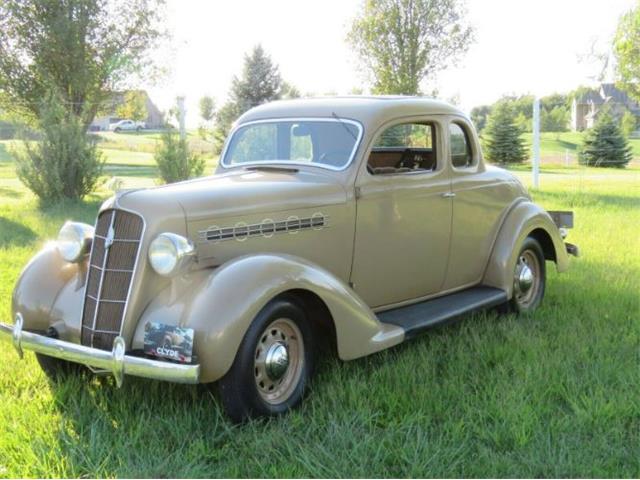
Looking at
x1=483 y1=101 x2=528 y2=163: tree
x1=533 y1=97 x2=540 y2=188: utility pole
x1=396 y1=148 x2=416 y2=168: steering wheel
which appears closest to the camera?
x1=396 y1=148 x2=416 y2=168: steering wheel

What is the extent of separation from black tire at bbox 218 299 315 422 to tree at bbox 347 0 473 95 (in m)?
18.2

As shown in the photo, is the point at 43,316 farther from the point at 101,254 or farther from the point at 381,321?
the point at 381,321

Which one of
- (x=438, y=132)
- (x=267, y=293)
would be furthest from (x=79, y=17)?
(x=267, y=293)

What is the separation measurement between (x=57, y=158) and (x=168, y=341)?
10157 millimetres

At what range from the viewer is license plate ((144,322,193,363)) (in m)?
3.16

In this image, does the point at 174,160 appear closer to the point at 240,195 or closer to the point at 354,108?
the point at 354,108

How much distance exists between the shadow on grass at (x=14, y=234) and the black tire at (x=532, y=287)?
6.22 metres

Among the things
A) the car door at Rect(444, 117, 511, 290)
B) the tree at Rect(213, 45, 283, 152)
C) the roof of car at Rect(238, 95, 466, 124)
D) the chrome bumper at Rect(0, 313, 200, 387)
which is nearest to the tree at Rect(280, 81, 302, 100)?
the tree at Rect(213, 45, 283, 152)

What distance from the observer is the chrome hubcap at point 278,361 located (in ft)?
11.4

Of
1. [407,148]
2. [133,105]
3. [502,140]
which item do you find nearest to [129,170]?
[133,105]

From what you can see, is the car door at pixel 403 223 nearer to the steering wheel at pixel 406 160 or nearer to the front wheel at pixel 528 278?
the steering wheel at pixel 406 160

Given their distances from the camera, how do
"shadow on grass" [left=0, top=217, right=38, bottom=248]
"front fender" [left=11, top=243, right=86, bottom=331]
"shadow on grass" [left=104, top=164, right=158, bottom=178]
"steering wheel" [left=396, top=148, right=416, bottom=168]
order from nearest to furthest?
"front fender" [left=11, top=243, right=86, bottom=331] < "steering wheel" [left=396, top=148, right=416, bottom=168] < "shadow on grass" [left=0, top=217, right=38, bottom=248] < "shadow on grass" [left=104, top=164, right=158, bottom=178]

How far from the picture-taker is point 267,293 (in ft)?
11.0

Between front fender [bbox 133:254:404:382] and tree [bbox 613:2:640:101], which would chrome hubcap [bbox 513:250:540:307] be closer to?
front fender [bbox 133:254:404:382]
